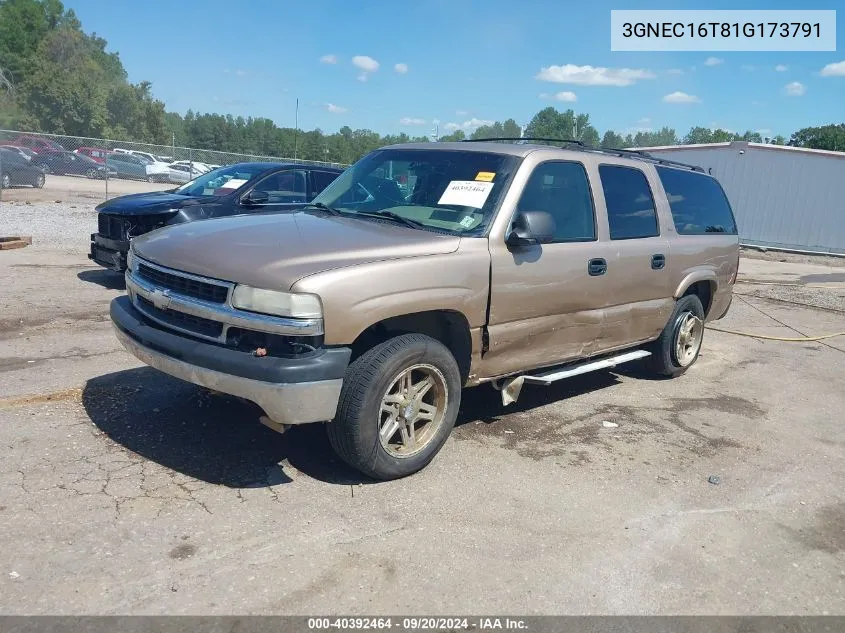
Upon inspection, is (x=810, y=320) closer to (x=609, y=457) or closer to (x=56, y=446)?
(x=609, y=457)

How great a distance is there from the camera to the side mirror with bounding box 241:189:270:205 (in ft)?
30.1

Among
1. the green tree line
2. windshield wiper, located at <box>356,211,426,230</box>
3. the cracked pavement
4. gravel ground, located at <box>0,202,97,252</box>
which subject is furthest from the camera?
the green tree line

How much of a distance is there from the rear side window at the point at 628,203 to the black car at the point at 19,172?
24.6 metres

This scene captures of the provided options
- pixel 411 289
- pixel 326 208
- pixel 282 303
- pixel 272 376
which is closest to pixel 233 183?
pixel 326 208

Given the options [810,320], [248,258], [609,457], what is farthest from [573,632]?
[810,320]

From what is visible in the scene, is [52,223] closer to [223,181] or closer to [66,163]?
[223,181]

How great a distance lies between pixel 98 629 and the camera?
8.98 feet

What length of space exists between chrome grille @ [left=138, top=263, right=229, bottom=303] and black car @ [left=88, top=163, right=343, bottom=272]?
3.89 metres

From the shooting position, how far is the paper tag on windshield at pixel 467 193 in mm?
4723

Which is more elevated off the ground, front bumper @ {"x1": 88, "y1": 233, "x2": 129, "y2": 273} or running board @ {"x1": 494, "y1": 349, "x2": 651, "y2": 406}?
front bumper @ {"x1": 88, "y1": 233, "x2": 129, "y2": 273}

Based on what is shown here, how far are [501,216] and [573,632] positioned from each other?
2555 mm

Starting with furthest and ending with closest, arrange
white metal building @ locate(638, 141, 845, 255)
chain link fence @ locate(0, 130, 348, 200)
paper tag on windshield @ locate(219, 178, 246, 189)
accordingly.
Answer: chain link fence @ locate(0, 130, 348, 200) < white metal building @ locate(638, 141, 845, 255) < paper tag on windshield @ locate(219, 178, 246, 189)

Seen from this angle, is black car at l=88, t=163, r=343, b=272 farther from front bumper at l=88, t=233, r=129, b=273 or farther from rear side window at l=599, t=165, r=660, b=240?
rear side window at l=599, t=165, r=660, b=240

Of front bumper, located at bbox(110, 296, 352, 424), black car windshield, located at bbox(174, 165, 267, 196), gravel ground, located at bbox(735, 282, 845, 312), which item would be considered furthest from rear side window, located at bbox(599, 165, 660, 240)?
gravel ground, located at bbox(735, 282, 845, 312)
